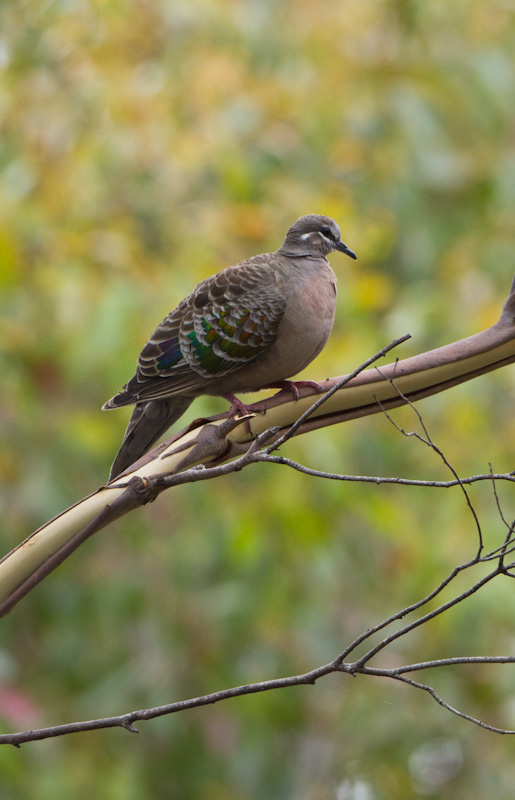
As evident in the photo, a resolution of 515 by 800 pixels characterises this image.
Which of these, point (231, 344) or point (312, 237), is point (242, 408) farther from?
point (312, 237)

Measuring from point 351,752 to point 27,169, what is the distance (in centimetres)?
373

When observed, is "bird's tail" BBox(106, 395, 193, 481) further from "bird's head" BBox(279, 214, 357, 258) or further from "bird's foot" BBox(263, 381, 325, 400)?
"bird's head" BBox(279, 214, 357, 258)

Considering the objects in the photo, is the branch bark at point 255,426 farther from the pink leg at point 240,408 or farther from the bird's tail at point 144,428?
the bird's tail at point 144,428

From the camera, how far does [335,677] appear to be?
19.1 feet

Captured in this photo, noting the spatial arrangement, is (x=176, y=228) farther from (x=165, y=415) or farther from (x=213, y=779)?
(x=213, y=779)

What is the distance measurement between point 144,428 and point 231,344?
1.20 feet

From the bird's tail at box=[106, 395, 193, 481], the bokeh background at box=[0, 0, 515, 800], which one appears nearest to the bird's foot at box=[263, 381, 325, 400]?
the bird's tail at box=[106, 395, 193, 481]

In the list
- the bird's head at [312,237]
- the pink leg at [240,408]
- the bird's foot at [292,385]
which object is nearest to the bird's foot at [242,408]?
the pink leg at [240,408]

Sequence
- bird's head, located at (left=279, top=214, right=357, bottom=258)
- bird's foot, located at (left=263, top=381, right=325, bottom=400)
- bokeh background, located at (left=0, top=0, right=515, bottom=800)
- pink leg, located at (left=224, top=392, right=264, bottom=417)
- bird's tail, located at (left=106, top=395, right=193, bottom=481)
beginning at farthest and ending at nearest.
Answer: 1. bokeh background, located at (left=0, top=0, right=515, bottom=800)
2. bird's head, located at (left=279, top=214, right=357, bottom=258)
3. bird's tail, located at (left=106, top=395, right=193, bottom=481)
4. bird's foot, located at (left=263, top=381, right=325, bottom=400)
5. pink leg, located at (left=224, top=392, right=264, bottom=417)

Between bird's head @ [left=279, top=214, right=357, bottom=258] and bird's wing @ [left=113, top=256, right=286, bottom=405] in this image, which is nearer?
bird's wing @ [left=113, top=256, right=286, bottom=405]

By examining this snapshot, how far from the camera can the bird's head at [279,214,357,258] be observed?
3.25 meters

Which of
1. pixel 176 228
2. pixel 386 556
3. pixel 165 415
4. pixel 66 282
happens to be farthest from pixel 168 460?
pixel 386 556

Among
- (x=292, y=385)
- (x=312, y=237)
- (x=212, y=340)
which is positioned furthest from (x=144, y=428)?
(x=312, y=237)

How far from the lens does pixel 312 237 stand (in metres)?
3.26
